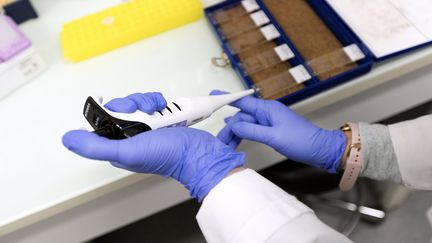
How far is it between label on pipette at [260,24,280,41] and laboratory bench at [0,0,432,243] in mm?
123

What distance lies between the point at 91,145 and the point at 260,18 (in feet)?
1.75

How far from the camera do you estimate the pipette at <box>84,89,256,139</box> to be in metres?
0.60

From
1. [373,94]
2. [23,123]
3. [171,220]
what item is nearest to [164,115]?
[23,123]

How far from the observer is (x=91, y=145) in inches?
22.2

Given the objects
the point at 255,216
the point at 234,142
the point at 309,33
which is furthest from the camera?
the point at 309,33

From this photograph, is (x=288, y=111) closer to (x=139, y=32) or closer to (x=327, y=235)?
(x=327, y=235)

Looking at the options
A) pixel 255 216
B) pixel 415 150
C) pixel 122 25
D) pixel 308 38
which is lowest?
pixel 415 150

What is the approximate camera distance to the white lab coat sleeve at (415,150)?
29.2 inches

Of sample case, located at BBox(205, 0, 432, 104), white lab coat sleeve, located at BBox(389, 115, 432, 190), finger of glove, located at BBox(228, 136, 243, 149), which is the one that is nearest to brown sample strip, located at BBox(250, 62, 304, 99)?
sample case, located at BBox(205, 0, 432, 104)

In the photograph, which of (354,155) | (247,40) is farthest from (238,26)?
(354,155)

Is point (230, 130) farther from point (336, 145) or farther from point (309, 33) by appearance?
point (309, 33)

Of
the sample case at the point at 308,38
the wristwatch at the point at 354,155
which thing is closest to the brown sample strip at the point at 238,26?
the sample case at the point at 308,38

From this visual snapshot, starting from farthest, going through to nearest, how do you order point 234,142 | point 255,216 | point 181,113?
point 234,142 < point 181,113 < point 255,216

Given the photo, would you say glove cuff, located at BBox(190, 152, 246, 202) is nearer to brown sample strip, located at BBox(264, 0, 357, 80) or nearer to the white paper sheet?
brown sample strip, located at BBox(264, 0, 357, 80)
